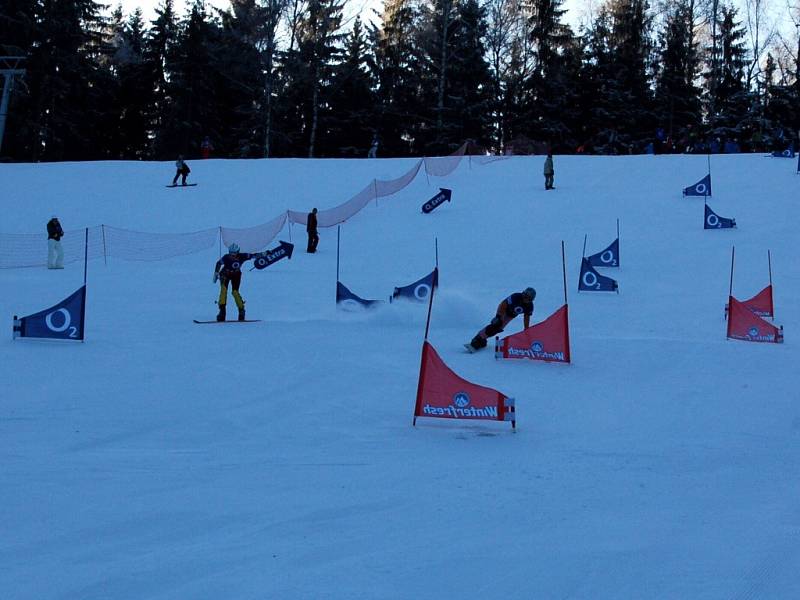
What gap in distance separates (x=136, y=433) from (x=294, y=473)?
6.63ft

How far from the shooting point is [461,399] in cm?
875

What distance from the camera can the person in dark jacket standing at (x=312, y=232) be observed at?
2489cm

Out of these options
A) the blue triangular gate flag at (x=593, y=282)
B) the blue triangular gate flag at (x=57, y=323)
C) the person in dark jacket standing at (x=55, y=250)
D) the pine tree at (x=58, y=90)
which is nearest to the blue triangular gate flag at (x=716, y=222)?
the blue triangular gate flag at (x=593, y=282)

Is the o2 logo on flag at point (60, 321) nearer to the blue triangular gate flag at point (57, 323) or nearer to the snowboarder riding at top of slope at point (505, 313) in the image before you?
the blue triangular gate flag at point (57, 323)

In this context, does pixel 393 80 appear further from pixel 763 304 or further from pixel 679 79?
pixel 763 304

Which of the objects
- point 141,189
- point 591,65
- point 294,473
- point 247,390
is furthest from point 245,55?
point 294,473

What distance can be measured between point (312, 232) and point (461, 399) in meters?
16.9

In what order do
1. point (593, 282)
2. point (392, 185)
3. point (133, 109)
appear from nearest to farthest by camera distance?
1. point (593, 282)
2. point (392, 185)
3. point (133, 109)

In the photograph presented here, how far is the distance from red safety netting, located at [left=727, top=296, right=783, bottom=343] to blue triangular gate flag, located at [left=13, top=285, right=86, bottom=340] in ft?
34.1

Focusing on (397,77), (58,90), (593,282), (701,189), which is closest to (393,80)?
(397,77)

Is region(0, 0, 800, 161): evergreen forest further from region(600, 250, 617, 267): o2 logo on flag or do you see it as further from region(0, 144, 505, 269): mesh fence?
region(600, 250, 617, 267): o2 logo on flag

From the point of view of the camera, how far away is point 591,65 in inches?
2026

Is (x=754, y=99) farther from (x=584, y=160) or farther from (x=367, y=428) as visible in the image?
(x=367, y=428)

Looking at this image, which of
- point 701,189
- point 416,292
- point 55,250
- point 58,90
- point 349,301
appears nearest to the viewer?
point 349,301
